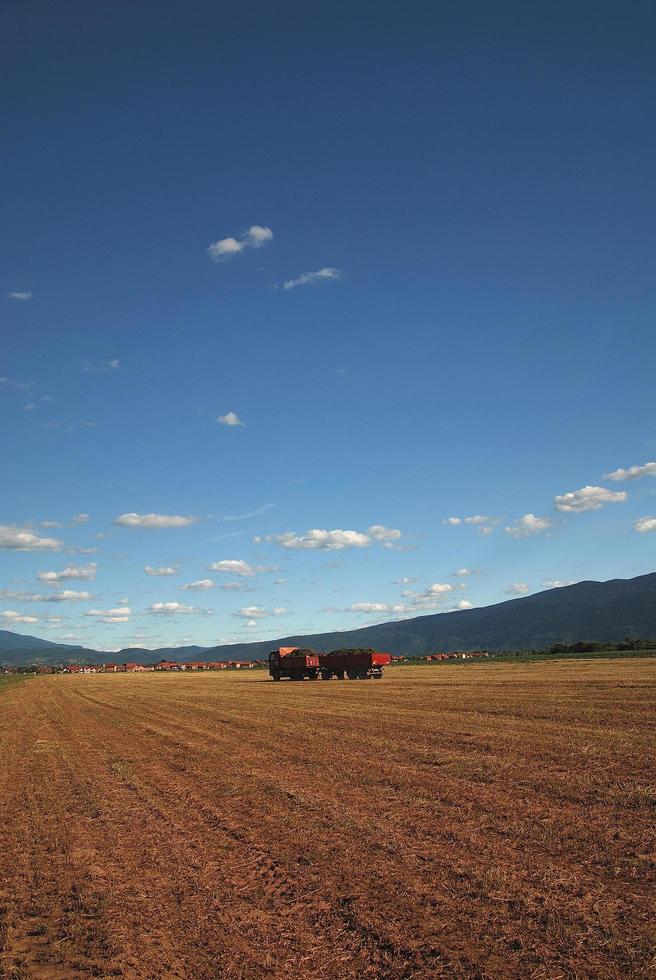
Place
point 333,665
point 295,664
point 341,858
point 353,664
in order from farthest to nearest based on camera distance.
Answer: point 295,664
point 333,665
point 353,664
point 341,858

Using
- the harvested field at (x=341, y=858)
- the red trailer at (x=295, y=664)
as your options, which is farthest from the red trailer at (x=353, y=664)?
the harvested field at (x=341, y=858)

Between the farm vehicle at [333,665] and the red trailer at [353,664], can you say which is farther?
the farm vehicle at [333,665]

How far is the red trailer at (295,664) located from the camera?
5762 cm

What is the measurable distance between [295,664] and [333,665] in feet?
10.9

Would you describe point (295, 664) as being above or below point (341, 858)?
above

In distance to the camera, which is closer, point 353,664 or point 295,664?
point 353,664

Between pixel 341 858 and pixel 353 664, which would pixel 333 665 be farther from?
pixel 341 858

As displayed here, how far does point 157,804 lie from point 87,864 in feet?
9.71

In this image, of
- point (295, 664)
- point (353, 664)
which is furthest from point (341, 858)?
point (295, 664)

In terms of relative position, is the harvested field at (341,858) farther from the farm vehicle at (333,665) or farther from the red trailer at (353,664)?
the farm vehicle at (333,665)

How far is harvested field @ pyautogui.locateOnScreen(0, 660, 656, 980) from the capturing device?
20.0 ft

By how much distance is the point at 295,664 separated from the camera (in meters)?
58.4

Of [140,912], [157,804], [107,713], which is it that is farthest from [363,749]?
[107,713]

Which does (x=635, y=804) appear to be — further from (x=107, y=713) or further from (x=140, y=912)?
(x=107, y=713)
